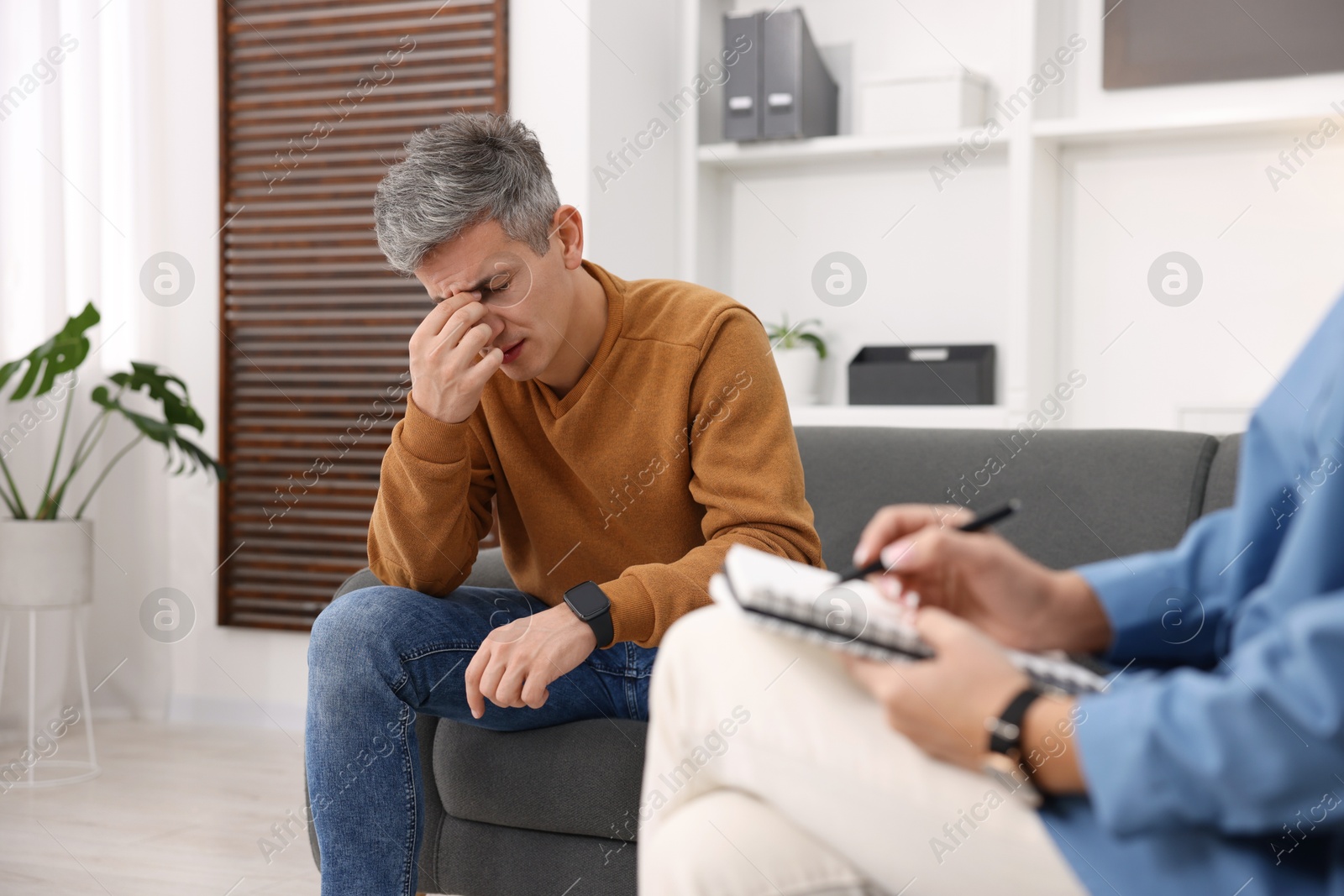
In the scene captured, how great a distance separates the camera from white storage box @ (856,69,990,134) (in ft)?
9.53

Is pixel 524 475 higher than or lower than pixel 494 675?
higher

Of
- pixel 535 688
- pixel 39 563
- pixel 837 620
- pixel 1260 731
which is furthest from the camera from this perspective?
pixel 39 563

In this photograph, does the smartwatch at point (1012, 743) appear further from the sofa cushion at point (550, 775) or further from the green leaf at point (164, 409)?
the green leaf at point (164, 409)

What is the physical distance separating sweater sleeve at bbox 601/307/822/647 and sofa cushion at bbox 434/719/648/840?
0.17 metres

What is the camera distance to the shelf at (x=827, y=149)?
292 cm

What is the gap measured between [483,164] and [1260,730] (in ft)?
3.75

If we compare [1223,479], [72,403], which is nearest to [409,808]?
[1223,479]

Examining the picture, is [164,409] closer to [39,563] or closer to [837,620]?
[39,563]

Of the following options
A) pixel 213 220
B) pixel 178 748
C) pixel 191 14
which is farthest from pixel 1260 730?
pixel 191 14

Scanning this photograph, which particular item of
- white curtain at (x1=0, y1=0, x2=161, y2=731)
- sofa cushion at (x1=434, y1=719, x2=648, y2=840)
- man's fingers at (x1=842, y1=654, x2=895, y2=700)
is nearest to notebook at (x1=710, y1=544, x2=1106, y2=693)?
man's fingers at (x1=842, y1=654, x2=895, y2=700)

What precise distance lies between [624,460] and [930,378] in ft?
4.85

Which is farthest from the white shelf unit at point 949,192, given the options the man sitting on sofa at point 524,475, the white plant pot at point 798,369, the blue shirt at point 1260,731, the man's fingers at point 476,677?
the blue shirt at point 1260,731

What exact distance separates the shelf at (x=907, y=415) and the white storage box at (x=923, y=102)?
66 cm

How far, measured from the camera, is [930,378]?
289cm
